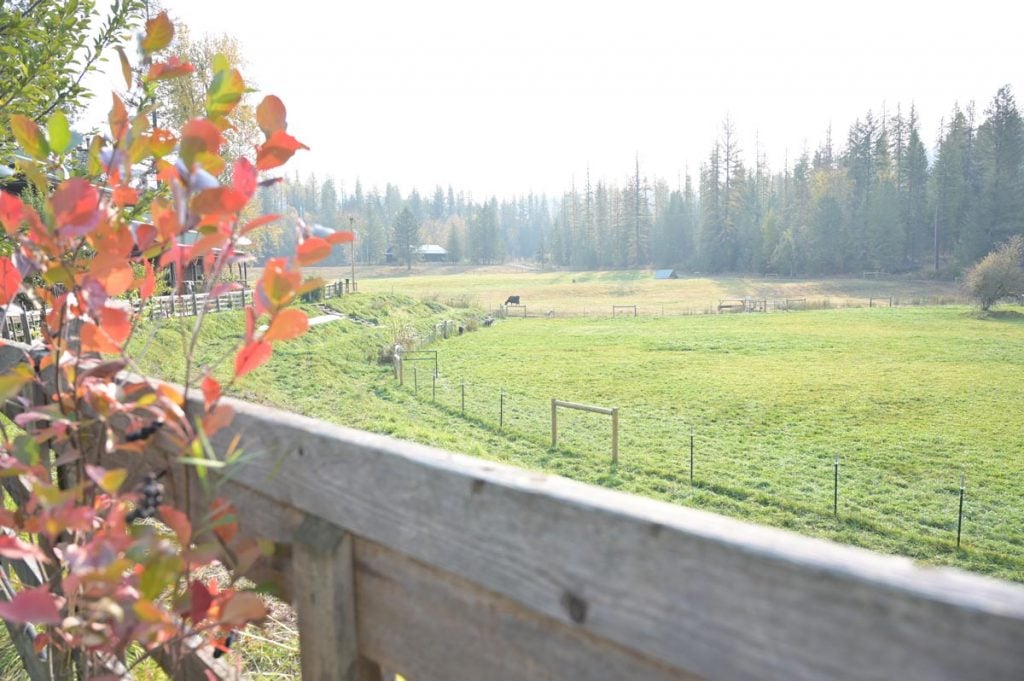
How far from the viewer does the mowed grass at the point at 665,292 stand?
43250 mm

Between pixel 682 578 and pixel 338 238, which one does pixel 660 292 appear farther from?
pixel 682 578

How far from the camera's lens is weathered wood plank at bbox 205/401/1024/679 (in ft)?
1.77

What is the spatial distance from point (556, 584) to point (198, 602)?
675mm

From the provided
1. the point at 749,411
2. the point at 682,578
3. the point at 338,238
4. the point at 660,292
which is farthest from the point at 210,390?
the point at 660,292

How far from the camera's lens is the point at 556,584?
0.78 metres

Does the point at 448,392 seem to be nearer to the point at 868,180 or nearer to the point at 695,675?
the point at 695,675

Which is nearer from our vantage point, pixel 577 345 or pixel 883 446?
pixel 883 446

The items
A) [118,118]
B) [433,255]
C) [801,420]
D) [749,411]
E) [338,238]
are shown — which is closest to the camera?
[338,238]

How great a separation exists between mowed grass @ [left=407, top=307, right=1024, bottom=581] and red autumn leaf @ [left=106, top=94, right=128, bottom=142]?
29.5ft

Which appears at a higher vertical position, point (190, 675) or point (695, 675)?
point (695, 675)

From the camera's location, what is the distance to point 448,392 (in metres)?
16.8

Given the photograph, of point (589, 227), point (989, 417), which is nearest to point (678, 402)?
point (989, 417)

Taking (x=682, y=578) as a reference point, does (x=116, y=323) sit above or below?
above

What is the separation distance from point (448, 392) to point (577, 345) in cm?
1046
